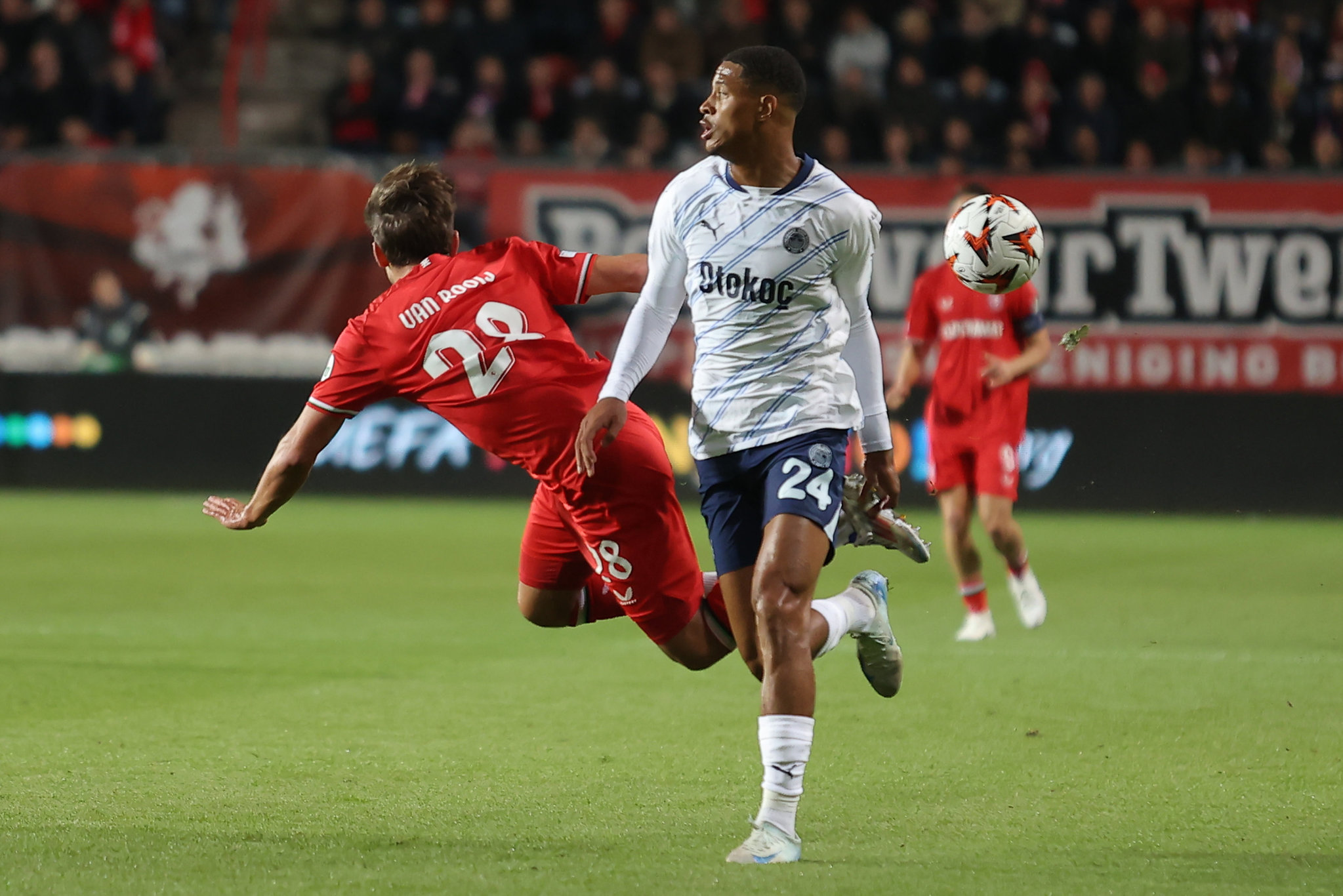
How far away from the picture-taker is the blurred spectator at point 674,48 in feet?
58.7

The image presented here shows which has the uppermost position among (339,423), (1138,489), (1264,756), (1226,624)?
(339,423)

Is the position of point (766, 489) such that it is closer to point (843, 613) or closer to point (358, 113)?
point (843, 613)

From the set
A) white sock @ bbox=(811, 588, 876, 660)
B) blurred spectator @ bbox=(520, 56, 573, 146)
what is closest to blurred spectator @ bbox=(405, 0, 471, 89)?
blurred spectator @ bbox=(520, 56, 573, 146)

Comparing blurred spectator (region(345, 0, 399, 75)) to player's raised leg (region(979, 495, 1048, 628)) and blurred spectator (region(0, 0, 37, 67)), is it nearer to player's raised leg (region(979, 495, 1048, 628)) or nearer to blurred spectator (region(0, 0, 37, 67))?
blurred spectator (region(0, 0, 37, 67))

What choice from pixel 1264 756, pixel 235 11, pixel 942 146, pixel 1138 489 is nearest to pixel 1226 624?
pixel 1264 756

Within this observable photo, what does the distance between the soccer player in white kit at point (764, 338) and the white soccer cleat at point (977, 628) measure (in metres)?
3.98

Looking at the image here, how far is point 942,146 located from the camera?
1691cm

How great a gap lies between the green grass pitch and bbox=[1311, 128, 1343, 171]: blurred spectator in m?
6.31

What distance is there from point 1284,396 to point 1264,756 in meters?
9.97

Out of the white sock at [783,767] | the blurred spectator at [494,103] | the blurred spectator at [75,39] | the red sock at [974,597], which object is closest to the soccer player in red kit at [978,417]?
the red sock at [974,597]

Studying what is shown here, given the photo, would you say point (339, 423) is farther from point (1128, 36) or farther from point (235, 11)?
point (235, 11)

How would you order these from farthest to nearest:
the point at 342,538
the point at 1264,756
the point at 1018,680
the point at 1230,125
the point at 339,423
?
the point at 1230,125, the point at 342,538, the point at 1018,680, the point at 1264,756, the point at 339,423

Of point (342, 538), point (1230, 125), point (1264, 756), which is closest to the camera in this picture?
point (1264, 756)

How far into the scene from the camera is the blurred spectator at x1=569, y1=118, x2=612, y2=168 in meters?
17.0
